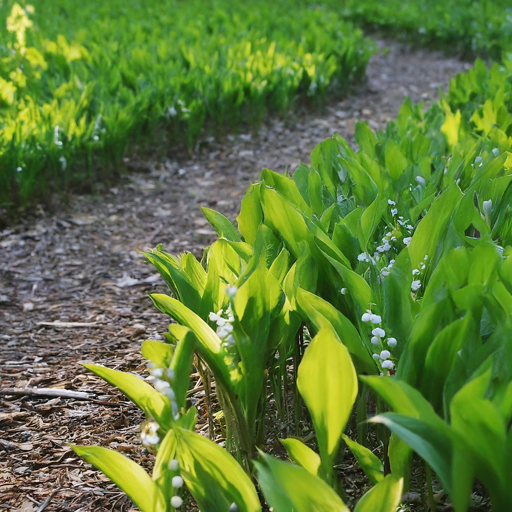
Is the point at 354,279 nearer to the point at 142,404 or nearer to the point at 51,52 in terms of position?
the point at 142,404

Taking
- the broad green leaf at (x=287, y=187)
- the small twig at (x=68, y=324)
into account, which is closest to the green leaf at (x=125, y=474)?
the broad green leaf at (x=287, y=187)

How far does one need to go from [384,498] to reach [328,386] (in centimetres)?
25

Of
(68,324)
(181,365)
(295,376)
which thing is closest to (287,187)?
(295,376)

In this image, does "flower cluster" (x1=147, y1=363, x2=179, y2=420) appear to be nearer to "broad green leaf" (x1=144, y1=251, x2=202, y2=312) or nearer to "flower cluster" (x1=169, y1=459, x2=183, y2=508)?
"flower cluster" (x1=169, y1=459, x2=183, y2=508)

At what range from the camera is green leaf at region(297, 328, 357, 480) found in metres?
1.32

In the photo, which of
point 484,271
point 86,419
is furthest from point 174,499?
point 86,419

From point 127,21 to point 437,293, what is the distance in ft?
31.1

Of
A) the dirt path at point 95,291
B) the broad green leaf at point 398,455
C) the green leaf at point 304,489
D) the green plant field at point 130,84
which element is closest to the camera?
the green leaf at point 304,489

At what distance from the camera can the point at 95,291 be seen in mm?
3500

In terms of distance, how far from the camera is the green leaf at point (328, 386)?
4.34ft

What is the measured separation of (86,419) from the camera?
87.8 inches

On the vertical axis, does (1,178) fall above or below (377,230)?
below

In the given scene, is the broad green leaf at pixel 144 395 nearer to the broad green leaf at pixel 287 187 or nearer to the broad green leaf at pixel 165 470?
the broad green leaf at pixel 165 470

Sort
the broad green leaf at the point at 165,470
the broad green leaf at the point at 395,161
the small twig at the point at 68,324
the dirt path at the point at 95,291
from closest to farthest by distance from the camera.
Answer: the broad green leaf at the point at 165,470 → the dirt path at the point at 95,291 → the broad green leaf at the point at 395,161 → the small twig at the point at 68,324
